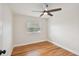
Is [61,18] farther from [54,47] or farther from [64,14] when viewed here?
[54,47]

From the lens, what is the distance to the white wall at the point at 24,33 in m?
0.89

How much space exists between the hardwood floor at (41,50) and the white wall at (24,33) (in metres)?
0.05

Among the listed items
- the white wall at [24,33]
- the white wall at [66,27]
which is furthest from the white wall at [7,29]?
the white wall at [66,27]

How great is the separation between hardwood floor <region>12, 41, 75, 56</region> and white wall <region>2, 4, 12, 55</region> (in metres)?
0.08

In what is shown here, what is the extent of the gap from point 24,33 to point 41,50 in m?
0.27

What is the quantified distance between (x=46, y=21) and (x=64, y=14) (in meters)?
0.21

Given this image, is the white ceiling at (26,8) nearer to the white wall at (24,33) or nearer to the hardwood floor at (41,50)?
the white wall at (24,33)

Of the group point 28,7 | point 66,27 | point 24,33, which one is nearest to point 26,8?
point 28,7

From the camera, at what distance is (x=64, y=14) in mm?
910

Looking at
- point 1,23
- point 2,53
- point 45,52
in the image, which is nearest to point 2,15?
point 1,23

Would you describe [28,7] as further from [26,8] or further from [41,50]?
[41,50]

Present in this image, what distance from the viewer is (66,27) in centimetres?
91

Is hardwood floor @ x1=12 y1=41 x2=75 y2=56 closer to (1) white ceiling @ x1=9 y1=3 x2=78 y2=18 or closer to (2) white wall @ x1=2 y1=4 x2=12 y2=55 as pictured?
(2) white wall @ x1=2 y1=4 x2=12 y2=55

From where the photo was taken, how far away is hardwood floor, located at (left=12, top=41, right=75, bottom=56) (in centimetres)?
88
